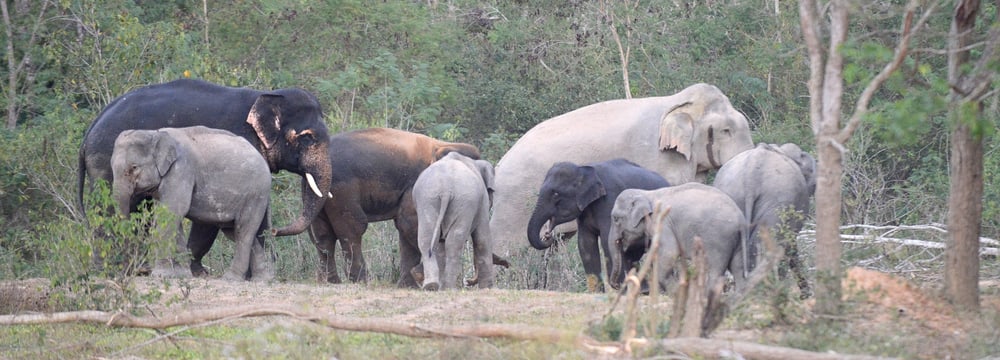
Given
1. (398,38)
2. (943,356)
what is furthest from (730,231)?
(398,38)

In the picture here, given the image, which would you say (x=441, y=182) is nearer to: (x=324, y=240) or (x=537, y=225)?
(x=537, y=225)

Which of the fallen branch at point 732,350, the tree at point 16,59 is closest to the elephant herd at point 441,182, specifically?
the fallen branch at point 732,350

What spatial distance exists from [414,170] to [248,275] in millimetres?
2036

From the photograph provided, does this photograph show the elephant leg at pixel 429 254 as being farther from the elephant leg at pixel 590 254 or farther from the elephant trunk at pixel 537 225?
the elephant leg at pixel 590 254

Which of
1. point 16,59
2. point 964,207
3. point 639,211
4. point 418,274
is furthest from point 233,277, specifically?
point 16,59

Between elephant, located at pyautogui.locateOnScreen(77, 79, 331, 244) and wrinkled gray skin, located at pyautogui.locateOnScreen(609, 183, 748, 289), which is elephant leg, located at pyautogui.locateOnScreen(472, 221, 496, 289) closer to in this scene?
elephant, located at pyautogui.locateOnScreen(77, 79, 331, 244)

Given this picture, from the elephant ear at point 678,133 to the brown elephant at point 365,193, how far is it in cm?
218

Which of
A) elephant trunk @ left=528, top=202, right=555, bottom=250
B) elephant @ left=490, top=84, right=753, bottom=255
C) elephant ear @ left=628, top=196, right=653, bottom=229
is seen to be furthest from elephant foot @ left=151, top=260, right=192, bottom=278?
elephant @ left=490, top=84, right=753, bottom=255

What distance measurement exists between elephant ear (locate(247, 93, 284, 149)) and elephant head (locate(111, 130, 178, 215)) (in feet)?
5.77

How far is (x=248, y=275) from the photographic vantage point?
13.6 metres

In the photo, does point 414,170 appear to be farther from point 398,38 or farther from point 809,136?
point 398,38

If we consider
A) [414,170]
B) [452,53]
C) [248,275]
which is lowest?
[248,275]

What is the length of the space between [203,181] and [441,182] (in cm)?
210

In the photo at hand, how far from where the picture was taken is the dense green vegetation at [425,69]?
15992 millimetres
